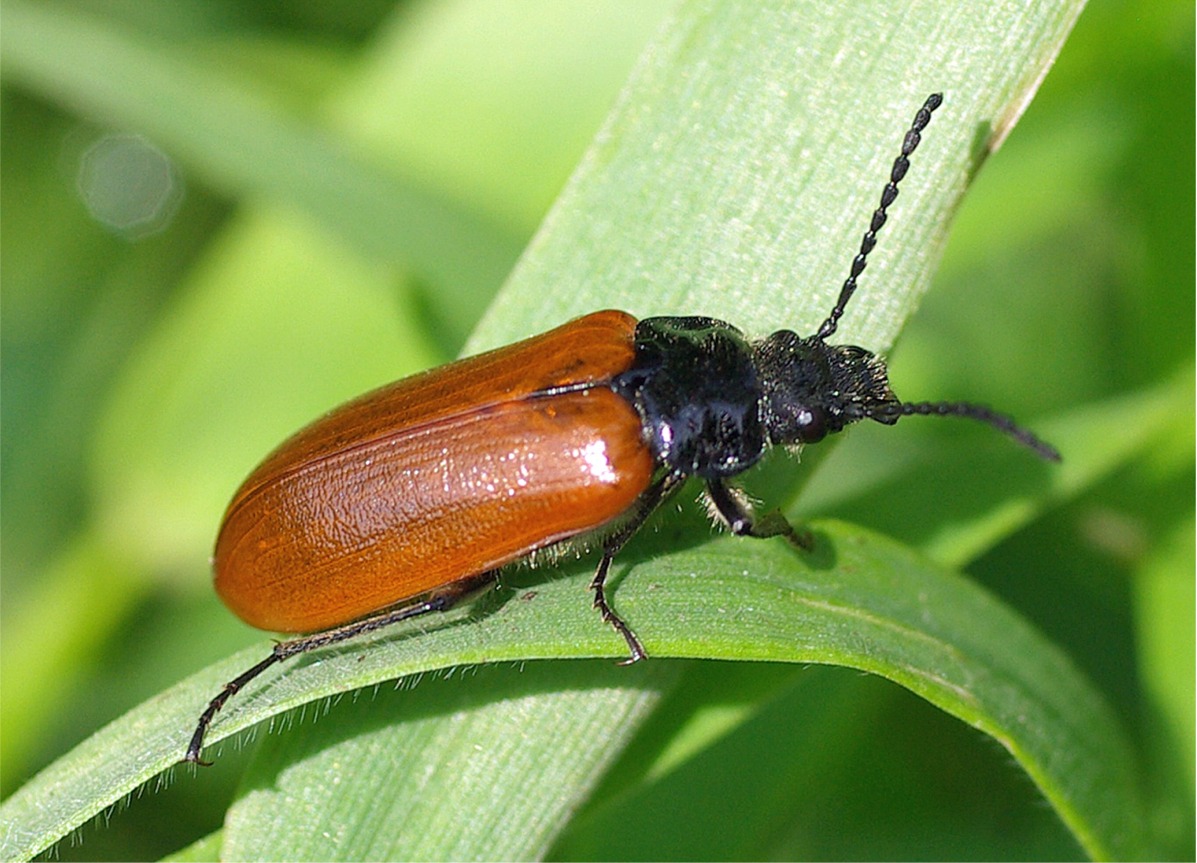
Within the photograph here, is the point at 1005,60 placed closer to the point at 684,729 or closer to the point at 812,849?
the point at 684,729

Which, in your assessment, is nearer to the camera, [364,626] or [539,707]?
[539,707]

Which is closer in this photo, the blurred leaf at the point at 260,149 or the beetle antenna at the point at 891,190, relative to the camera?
the beetle antenna at the point at 891,190

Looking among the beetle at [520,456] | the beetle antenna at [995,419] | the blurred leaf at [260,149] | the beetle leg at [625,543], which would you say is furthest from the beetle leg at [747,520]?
the blurred leaf at [260,149]

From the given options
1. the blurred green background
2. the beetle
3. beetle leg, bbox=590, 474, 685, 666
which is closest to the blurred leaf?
the blurred green background

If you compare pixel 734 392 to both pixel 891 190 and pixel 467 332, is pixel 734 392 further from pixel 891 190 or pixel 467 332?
pixel 467 332

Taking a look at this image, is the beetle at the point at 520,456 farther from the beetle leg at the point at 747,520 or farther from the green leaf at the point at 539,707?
the green leaf at the point at 539,707

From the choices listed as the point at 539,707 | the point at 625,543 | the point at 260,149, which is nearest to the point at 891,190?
the point at 625,543
